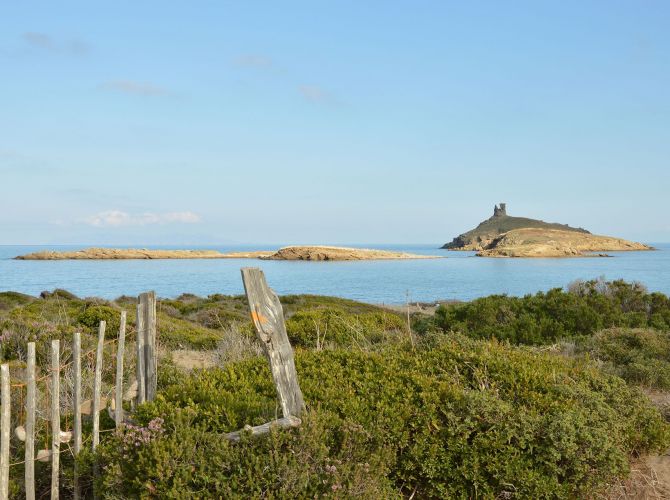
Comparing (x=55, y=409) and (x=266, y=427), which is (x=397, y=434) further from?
(x=55, y=409)

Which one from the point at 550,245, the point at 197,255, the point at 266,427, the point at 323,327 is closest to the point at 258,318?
the point at 266,427

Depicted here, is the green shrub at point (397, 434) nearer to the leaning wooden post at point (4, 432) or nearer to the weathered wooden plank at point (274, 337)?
the weathered wooden plank at point (274, 337)

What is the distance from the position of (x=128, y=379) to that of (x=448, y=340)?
507 centimetres

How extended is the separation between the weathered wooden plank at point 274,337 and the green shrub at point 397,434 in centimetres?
25

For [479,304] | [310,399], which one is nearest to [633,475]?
[310,399]

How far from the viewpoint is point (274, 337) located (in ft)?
16.0

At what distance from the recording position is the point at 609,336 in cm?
1246

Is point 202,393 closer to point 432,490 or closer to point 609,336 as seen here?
point 432,490

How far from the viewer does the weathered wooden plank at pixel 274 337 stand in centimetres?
477

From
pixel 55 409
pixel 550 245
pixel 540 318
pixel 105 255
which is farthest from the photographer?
pixel 550 245

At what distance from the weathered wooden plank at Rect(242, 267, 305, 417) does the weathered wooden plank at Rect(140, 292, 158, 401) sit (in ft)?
6.35

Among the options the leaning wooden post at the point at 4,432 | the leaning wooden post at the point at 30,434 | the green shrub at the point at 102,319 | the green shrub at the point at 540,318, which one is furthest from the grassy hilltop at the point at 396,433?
the green shrub at the point at 102,319

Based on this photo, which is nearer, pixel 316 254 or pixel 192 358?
pixel 192 358

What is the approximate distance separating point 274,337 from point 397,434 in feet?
5.15
